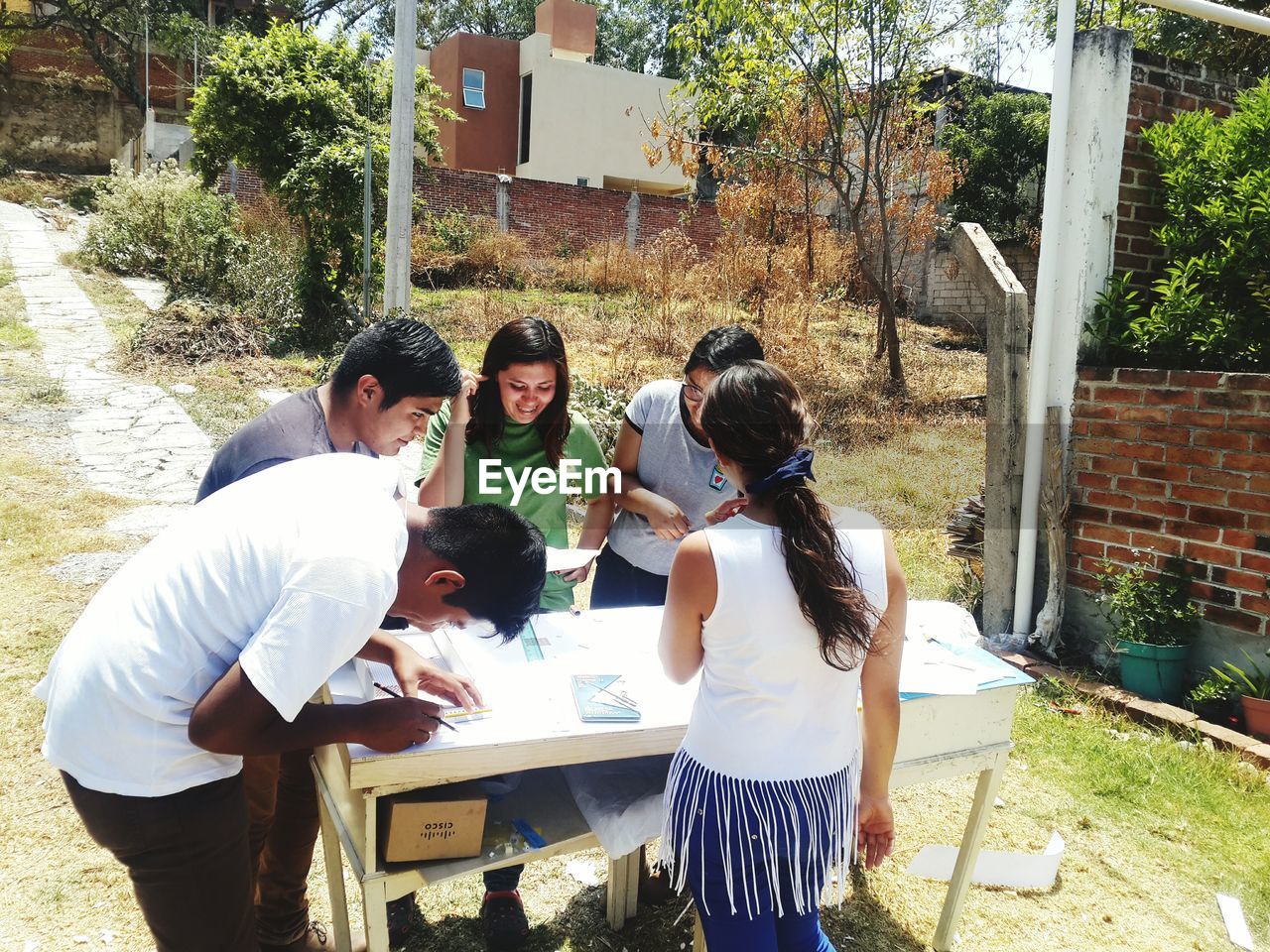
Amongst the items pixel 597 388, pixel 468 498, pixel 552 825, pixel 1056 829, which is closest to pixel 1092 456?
pixel 1056 829

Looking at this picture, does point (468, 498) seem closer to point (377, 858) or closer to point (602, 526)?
point (602, 526)

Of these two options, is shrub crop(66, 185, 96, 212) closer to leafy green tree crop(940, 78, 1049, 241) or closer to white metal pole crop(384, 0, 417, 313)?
white metal pole crop(384, 0, 417, 313)

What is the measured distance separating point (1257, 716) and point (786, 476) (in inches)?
126

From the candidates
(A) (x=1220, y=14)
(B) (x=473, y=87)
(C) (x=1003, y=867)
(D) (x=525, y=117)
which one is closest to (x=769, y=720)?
(C) (x=1003, y=867)

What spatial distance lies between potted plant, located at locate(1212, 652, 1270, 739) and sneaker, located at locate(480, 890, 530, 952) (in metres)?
3.03

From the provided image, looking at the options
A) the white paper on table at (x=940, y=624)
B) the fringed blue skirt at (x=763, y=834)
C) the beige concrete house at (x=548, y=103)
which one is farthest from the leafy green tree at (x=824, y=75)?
the beige concrete house at (x=548, y=103)

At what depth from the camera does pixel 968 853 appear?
2.42 meters

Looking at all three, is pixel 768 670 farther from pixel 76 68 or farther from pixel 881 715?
pixel 76 68

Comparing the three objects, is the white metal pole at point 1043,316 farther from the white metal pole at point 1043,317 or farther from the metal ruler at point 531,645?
the metal ruler at point 531,645

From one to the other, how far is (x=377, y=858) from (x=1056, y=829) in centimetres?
242

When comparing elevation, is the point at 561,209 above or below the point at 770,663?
above

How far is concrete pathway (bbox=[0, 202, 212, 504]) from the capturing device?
21.6 ft

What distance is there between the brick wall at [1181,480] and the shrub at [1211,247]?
0.68ft

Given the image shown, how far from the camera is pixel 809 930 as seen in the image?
5.42 feet
